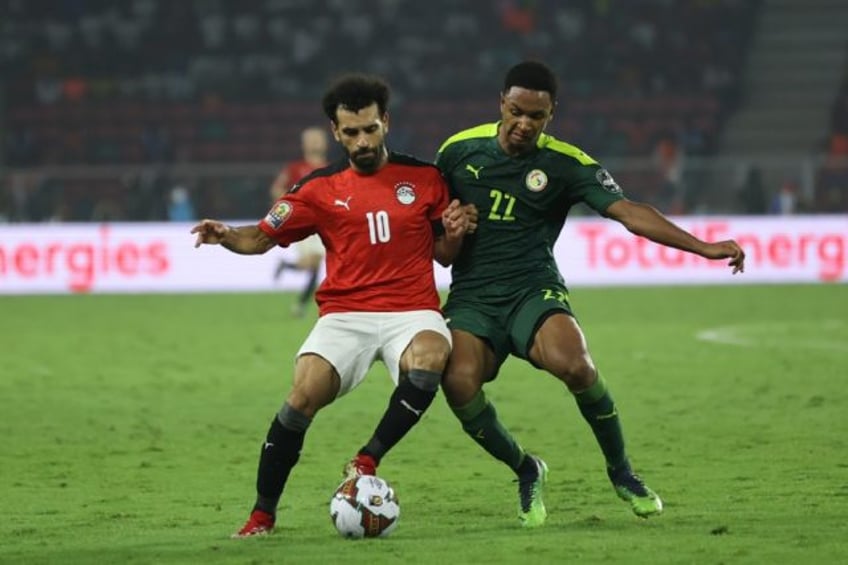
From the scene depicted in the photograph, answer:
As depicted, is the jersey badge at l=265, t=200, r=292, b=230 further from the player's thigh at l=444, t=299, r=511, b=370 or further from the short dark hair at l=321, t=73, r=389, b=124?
the player's thigh at l=444, t=299, r=511, b=370

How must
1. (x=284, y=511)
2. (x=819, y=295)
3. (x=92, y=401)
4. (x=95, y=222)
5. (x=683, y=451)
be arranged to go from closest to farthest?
(x=284, y=511) < (x=683, y=451) < (x=92, y=401) < (x=819, y=295) < (x=95, y=222)

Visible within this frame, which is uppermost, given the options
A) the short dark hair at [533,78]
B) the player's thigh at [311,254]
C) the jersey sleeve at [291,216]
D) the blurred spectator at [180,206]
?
the short dark hair at [533,78]

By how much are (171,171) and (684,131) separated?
1027cm

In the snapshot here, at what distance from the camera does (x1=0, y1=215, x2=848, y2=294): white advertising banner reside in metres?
22.2

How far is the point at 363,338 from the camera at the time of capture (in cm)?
708

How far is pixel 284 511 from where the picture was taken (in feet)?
25.2

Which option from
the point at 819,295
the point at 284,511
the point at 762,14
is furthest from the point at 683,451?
the point at 762,14

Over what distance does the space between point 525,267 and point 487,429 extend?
76cm

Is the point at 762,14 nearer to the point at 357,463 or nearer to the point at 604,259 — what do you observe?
the point at 604,259

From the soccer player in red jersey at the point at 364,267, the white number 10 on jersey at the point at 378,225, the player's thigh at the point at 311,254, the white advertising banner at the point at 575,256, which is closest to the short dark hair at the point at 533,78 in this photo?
the soccer player in red jersey at the point at 364,267

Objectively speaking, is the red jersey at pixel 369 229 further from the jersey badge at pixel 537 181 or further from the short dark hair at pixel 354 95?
the jersey badge at pixel 537 181

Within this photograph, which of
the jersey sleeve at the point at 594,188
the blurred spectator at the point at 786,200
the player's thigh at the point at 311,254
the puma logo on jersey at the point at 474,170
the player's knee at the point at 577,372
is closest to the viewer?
the player's knee at the point at 577,372

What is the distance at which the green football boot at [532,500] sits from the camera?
7.16m

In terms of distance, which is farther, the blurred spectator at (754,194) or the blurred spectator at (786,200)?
the blurred spectator at (754,194)
